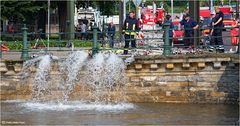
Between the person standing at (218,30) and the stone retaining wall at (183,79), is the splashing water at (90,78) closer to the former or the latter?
the stone retaining wall at (183,79)

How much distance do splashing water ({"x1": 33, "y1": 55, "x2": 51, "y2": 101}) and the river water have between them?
45 cm

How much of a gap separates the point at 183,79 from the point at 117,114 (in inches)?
114

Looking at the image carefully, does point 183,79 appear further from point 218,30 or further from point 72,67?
point 72,67

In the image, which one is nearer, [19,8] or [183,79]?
[183,79]

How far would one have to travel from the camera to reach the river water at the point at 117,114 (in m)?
16.1

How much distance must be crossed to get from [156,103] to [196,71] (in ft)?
4.99

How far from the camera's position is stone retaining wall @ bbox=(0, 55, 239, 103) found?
19078mm

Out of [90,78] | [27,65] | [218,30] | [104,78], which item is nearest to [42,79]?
[27,65]

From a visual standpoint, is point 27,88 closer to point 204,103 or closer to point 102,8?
point 204,103

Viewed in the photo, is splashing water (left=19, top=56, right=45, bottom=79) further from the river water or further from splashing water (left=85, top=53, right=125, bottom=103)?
splashing water (left=85, top=53, right=125, bottom=103)

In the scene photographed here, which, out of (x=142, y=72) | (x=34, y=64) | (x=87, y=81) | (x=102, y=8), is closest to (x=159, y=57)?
(x=142, y=72)

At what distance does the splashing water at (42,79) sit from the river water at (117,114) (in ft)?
1.49

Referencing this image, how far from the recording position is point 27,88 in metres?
20.4

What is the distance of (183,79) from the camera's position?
19453 millimetres
